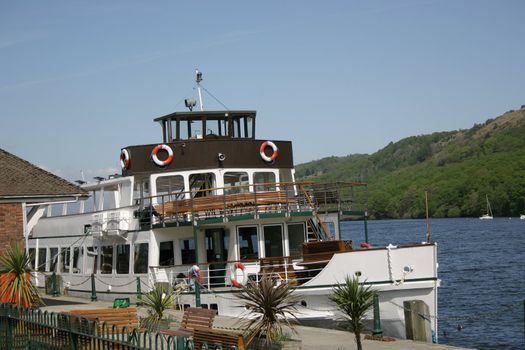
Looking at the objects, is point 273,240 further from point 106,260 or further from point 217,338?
point 217,338

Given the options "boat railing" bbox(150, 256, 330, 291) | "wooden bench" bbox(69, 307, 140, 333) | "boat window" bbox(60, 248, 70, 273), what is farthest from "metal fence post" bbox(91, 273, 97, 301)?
"wooden bench" bbox(69, 307, 140, 333)

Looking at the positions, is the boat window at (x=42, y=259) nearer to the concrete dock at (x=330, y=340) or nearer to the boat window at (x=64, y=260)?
the boat window at (x=64, y=260)

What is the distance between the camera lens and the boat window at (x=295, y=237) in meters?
24.5

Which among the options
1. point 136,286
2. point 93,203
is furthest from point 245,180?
point 93,203

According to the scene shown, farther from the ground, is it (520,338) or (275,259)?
(275,259)

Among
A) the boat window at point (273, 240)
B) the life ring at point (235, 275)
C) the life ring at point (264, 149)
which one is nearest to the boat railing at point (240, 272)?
the life ring at point (235, 275)

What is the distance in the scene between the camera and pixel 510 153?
19512 cm

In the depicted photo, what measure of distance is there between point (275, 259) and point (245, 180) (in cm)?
518

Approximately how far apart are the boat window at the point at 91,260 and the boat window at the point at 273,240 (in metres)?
8.04

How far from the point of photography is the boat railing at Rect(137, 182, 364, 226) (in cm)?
2380

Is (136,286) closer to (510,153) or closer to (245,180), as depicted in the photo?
(245,180)

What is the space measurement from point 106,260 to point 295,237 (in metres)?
7.77

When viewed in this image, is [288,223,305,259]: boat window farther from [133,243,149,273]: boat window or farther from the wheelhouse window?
[133,243,149,273]: boat window

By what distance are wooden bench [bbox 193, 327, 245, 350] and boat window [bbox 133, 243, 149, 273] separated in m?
11.2
